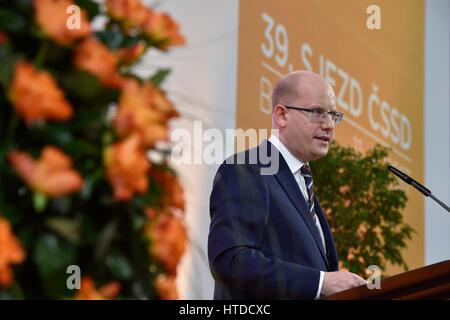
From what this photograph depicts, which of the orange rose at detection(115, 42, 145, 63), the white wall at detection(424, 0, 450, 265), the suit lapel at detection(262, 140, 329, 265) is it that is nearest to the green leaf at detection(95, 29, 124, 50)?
the orange rose at detection(115, 42, 145, 63)

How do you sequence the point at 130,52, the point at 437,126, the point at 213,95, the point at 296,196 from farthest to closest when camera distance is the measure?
the point at 437,126 < the point at 213,95 < the point at 296,196 < the point at 130,52

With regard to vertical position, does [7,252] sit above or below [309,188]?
below

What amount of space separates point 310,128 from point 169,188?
1.51 metres

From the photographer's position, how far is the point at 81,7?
59 centimetres

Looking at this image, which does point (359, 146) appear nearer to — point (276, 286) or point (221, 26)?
point (221, 26)

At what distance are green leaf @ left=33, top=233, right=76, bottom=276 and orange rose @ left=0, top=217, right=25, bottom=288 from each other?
0.02 metres

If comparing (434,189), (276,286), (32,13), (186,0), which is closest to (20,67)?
(32,13)

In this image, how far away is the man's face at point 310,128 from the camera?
203 cm

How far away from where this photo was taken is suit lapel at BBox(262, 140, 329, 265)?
182 cm

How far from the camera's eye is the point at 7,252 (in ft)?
1.53

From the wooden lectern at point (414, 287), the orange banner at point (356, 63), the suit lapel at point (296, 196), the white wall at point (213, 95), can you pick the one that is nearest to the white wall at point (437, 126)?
the white wall at point (213, 95)

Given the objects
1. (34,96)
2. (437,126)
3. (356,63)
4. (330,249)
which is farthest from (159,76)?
(437,126)

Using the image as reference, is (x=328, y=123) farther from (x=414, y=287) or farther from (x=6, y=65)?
(x=6, y=65)

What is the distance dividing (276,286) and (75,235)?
3.67 ft
